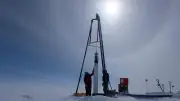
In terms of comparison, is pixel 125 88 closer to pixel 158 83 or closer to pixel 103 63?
pixel 103 63

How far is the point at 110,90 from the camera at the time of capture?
30.4 meters

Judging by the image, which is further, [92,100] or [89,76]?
[89,76]

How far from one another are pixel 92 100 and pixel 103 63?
1414 cm

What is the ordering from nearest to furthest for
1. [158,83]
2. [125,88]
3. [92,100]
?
[92,100], [125,88], [158,83]

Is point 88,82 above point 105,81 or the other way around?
the other way around

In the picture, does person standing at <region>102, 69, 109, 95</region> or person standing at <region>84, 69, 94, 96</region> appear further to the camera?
person standing at <region>102, 69, 109, 95</region>

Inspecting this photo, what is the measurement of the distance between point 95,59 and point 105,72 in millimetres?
3467

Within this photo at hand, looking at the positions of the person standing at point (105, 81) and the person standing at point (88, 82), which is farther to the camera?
the person standing at point (105, 81)

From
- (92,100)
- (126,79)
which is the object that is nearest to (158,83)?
(126,79)

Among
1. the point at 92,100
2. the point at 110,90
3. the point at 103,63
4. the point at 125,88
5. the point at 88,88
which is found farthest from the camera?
the point at 125,88

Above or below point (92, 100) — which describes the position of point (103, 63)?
above

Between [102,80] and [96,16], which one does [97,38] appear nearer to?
[96,16]

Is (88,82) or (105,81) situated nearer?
(88,82)

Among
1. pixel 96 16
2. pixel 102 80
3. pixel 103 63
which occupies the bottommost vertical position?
pixel 102 80
